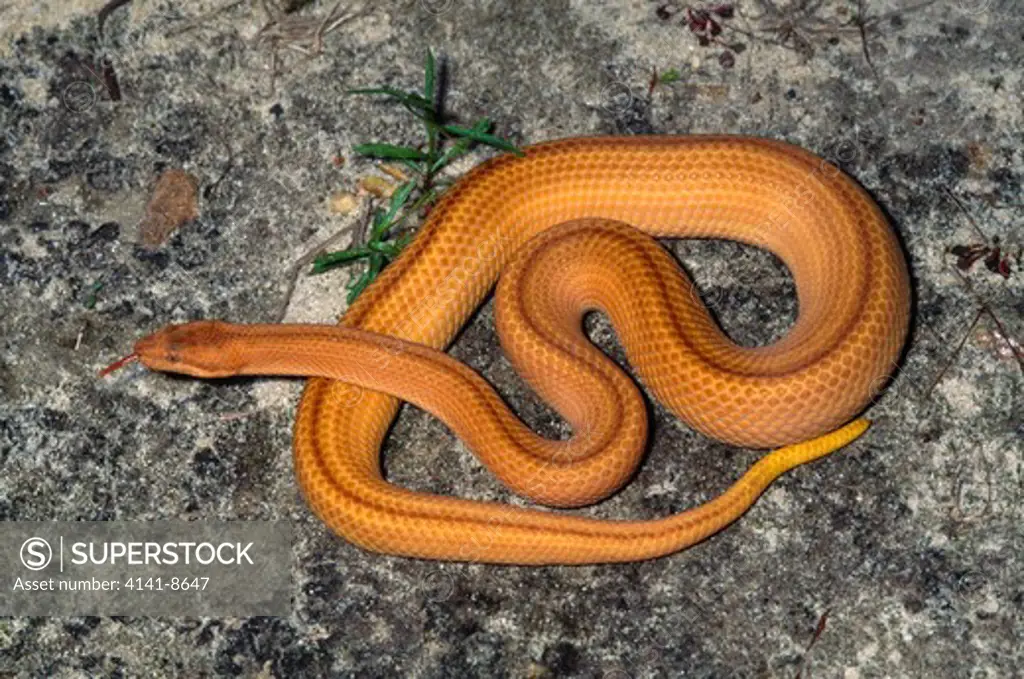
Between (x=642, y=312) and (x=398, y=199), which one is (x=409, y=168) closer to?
(x=398, y=199)

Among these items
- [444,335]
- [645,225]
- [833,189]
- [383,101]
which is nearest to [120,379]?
[444,335]

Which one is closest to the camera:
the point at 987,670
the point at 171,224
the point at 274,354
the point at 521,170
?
the point at 987,670

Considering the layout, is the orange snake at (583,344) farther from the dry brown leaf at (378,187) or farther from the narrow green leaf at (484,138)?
the dry brown leaf at (378,187)

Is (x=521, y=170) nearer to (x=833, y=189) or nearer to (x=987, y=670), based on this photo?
(x=833, y=189)

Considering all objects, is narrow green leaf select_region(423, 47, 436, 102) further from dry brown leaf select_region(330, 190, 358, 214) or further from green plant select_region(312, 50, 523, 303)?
dry brown leaf select_region(330, 190, 358, 214)

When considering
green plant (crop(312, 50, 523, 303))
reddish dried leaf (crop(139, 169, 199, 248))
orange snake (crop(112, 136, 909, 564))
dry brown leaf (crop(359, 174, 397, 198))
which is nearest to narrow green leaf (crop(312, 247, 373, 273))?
green plant (crop(312, 50, 523, 303))

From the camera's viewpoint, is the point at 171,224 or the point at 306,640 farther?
the point at 171,224

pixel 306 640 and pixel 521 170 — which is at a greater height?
pixel 521 170
